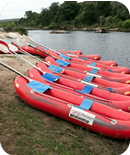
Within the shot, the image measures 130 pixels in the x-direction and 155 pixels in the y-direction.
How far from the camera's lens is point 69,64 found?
6.32m

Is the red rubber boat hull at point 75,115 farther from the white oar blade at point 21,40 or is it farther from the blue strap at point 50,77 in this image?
the white oar blade at point 21,40

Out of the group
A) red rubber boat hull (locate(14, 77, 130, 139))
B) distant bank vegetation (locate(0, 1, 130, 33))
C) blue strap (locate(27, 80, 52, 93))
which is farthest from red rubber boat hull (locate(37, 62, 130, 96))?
distant bank vegetation (locate(0, 1, 130, 33))

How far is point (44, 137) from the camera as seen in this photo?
2664 mm

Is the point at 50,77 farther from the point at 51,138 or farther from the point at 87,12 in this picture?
the point at 87,12

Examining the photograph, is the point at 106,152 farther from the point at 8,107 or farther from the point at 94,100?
the point at 8,107

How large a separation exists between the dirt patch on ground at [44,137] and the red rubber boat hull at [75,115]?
0.13 metres

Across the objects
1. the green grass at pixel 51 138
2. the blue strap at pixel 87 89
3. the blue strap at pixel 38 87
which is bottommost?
the green grass at pixel 51 138

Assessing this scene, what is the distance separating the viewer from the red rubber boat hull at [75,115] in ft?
8.73

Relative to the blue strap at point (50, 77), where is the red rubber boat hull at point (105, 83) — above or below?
below

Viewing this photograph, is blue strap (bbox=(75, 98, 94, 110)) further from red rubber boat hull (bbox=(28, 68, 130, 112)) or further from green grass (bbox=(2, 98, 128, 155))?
green grass (bbox=(2, 98, 128, 155))

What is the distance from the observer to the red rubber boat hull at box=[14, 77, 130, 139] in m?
2.66

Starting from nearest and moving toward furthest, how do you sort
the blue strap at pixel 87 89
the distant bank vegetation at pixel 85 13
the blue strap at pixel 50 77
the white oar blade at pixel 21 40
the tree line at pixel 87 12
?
the blue strap at pixel 87 89 < the blue strap at pixel 50 77 < the white oar blade at pixel 21 40 < the tree line at pixel 87 12 < the distant bank vegetation at pixel 85 13

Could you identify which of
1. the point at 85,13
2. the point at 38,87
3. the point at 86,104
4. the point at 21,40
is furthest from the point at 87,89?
the point at 85,13

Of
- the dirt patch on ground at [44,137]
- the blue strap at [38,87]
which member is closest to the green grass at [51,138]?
the dirt patch on ground at [44,137]
